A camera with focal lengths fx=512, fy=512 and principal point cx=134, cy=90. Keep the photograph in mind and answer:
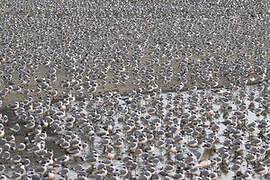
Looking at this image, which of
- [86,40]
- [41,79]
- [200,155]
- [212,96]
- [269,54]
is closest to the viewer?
[200,155]

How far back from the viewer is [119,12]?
46781 mm

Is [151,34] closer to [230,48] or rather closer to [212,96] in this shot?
[230,48]

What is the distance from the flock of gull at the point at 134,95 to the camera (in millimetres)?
19812

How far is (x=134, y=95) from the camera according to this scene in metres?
26.5

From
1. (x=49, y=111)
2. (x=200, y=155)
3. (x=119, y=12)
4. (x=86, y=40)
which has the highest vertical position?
(x=119, y=12)

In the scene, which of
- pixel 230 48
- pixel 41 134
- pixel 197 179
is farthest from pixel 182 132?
pixel 230 48

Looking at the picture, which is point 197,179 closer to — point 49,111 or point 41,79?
point 49,111

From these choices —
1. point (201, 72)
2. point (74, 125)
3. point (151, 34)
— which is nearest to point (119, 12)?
point (151, 34)

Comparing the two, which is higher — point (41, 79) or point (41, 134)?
point (41, 79)

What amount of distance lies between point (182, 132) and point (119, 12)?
86.1 feet

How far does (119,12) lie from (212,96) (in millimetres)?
22365

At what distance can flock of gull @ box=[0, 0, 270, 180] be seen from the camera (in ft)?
65.0

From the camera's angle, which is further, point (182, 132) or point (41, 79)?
point (41, 79)

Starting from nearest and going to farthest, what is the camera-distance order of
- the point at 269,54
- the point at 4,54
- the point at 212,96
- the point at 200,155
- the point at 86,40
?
the point at 200,155, the point at 212,96, the point at 4,54, the point at 269,54, the point at 86,40
